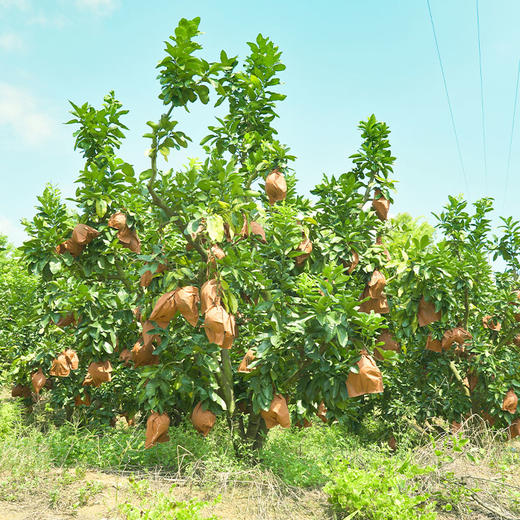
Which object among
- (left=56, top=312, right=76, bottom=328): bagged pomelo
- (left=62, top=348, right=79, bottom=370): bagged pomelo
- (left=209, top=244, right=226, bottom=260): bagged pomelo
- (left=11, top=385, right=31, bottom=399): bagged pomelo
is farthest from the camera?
(left=11, top=385, right=31, bottom=399): bagged pomelo

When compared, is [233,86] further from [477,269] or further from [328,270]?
[477,269]

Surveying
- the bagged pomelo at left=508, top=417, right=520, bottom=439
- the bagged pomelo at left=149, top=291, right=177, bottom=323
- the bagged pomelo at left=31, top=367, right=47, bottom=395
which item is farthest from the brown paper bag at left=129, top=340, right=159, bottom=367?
the bagged pomelo at left=508, top=417, right=520, bottom=439

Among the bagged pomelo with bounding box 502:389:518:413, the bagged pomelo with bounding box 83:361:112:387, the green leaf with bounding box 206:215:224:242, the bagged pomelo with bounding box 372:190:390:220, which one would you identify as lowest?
the bagged pomelo with bounding box 502:389:518:413

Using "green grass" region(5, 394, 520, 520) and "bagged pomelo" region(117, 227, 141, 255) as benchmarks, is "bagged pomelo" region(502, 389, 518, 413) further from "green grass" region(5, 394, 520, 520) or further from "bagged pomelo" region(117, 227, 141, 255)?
"bagged pomelo" region(117, 227, 141, 255)

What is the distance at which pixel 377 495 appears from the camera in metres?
3.25

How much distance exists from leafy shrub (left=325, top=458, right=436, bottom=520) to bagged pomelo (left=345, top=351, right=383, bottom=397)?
585mm

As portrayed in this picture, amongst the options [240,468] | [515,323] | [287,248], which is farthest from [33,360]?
[515,323]

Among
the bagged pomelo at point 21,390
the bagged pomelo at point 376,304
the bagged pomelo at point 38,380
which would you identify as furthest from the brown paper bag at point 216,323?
the bagged pomelo at point 21,390

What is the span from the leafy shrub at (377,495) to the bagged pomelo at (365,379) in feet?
1.92

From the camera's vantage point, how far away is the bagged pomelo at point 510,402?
543 centimetres

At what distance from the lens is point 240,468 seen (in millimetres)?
3801

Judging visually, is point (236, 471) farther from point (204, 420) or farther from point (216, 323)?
point (216, 323)

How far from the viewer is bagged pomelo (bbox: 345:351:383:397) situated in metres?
3.44

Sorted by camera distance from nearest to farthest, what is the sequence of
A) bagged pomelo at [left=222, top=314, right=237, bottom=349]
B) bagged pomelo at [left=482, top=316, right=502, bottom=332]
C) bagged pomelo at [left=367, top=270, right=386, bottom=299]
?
bagged pomelo at [left=222, top=314, right=237, bottom=349] < bagged pomelo at [left=367, top=270, right=386, bottom=299] < bagged pomelo at [left=482, top=316, right=502, bottom=332]
